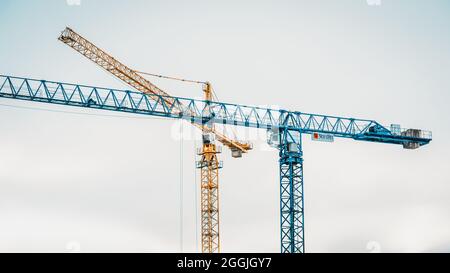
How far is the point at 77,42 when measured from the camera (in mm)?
117125

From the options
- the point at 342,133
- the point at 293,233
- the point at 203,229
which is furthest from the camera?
the point at 203,229

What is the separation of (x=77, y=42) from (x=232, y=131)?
28265 mm
